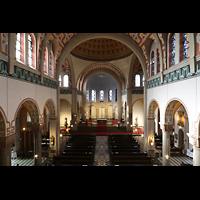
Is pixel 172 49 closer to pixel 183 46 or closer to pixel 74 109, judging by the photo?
pixel 183 46

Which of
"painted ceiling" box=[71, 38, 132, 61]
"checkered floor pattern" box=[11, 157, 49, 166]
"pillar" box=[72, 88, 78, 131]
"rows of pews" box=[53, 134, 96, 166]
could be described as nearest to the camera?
"rows of pews" box=[53, 134, 96, 166]

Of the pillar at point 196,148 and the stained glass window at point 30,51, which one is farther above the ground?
the stained glass window at point 30,51

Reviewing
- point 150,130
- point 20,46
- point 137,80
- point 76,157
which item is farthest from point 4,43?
point 137,80

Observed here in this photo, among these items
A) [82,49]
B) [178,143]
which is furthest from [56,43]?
[178,143]

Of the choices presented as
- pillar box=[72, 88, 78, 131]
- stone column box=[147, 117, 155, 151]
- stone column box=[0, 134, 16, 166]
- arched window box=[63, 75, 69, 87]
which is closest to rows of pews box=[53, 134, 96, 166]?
stone column box=[0, 134, 16, 166]

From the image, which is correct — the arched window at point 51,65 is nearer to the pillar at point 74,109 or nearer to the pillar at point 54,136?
the pillar at point 54,136

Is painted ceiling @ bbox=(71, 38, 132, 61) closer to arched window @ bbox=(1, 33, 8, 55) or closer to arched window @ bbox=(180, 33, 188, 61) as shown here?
arched window @ bbox=(180, 33, 188, 61)

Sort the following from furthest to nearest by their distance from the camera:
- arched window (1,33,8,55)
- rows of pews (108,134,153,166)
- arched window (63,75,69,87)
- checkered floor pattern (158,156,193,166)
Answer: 1. arched window (63,75,69,87)
2. checkered floor pattern (158,156,193,166)
3. rows of pews (108,134,153,166)
4. arched window (1,33,8,55)

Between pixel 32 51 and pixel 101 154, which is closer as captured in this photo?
pixel 32 51

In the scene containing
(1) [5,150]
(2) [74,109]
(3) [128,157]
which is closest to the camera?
(1) [5,150]

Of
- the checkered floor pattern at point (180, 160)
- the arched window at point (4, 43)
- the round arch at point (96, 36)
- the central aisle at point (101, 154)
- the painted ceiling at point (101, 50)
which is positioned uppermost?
the painted ceiling at point (101, 50)

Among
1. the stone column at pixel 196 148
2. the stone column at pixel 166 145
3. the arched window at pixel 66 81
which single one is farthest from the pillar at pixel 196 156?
the arched window at pixel 66 81

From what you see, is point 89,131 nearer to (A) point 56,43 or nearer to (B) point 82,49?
(B) point 82,49

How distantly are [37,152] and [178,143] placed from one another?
17196 millimetres
